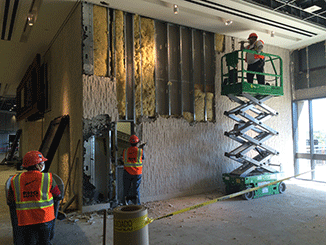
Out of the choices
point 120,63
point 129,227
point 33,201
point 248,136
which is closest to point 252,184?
point 248,136

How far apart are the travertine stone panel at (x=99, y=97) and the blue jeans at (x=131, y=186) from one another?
4.96ft

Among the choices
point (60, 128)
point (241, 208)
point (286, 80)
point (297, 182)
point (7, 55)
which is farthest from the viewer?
point (7, 55)

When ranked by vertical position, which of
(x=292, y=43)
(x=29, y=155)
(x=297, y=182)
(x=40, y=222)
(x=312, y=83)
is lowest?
(x=297, y=182)

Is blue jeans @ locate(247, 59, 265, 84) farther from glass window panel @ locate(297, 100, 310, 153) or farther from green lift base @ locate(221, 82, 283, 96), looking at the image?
glass window panel @ locate(297, 100, 310, 153)

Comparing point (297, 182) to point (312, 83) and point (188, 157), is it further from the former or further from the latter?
point (188, 157)

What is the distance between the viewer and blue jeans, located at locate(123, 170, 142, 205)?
645cm

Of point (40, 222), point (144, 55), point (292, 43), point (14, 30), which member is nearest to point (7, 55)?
point (14, 30)

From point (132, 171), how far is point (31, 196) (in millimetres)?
3283

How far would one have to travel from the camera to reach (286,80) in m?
10.4

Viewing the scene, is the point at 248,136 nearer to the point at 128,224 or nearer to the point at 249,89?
the point at 249,89

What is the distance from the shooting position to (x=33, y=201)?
3299mm

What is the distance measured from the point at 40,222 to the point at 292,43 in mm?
9996

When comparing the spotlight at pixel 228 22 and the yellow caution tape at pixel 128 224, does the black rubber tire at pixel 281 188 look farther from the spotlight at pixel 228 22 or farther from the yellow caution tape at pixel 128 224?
the yellow caution tape at pixel 128 224

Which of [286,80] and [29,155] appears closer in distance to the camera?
[29,155]
